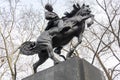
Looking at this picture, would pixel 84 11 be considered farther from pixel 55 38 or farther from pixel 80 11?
pixel 55 38

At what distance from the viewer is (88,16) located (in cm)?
680

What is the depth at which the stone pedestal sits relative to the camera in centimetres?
575

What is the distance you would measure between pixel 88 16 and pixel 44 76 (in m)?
1.94

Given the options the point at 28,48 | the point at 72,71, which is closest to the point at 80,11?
the point at 28,48

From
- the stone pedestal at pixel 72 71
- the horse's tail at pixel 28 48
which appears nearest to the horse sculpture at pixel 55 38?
the horse's tail at pixel 28 48

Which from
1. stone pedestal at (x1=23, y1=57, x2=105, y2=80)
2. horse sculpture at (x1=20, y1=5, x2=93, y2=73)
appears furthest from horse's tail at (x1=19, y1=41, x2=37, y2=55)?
stone pedestal at (x1=23, y1=57, x2=105, y2=80)

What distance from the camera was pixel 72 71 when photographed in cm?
580

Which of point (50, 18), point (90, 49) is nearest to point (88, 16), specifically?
point (50, 18)

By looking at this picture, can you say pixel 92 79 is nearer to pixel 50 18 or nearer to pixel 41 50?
pixel 41 50

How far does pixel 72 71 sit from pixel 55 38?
1.25 m

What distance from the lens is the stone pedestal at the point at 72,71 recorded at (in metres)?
5.75

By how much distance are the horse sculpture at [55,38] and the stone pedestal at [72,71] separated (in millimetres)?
468

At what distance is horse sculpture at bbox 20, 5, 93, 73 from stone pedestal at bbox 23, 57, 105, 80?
47cm

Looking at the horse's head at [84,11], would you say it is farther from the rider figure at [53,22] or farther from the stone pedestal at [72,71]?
the stone pedestal at [72,71]
